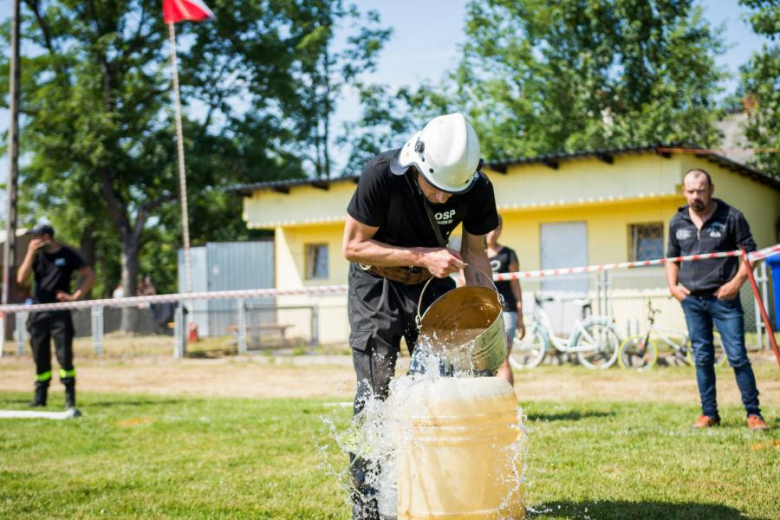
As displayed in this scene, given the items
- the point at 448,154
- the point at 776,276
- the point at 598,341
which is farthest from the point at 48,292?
the point at 776,276

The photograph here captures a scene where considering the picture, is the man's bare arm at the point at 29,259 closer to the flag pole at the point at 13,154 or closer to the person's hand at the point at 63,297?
the person's hand at the point at 63,297

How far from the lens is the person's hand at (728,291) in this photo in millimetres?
6395

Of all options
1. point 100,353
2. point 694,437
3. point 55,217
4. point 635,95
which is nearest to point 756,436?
point 694,437

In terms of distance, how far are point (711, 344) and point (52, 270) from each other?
7.25 m

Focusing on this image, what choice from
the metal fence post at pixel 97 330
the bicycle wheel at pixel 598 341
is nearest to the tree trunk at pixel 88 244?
the metal fence post at pixel 97 330

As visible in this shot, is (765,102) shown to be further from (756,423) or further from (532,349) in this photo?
(756,423)

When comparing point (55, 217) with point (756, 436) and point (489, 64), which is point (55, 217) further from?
point (756, 436)

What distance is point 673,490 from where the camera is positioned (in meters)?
4.58

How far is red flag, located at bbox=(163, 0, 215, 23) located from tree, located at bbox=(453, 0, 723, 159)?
13.9 metres

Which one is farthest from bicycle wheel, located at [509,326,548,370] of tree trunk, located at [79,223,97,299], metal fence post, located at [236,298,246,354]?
tree trunk, located at [79,223,97,299]

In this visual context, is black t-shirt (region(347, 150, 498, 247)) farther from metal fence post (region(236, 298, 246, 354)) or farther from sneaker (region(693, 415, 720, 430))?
metal fence post (region(236, 298, 246, 354))

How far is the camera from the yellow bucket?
3.79m

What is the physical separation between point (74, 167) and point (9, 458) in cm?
2434

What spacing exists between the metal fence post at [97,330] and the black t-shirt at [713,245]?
48.7 feet
